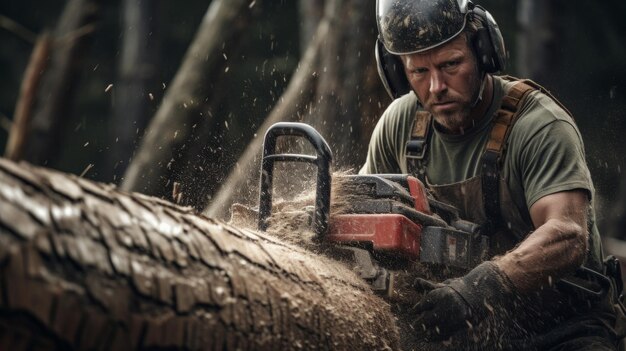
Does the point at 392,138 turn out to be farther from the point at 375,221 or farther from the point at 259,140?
the point at 259,140

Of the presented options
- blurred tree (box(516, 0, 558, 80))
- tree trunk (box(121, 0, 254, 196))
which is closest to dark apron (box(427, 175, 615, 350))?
tree trunk (box(121, 0, 254, 196))

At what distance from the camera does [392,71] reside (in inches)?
134

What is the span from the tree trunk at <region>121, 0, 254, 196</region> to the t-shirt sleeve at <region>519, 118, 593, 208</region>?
2613mm

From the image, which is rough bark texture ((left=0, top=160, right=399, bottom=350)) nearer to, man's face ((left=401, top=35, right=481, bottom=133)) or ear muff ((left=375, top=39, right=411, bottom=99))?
man's face ((left=401, top=35, right=481, bottom=133))

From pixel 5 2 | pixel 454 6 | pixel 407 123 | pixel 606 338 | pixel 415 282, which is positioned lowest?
pixel 606 338

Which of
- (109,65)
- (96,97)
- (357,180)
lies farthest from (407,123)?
(109,65)

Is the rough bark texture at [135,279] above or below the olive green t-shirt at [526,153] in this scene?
below

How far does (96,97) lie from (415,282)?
43.7 feet

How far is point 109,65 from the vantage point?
16.3m

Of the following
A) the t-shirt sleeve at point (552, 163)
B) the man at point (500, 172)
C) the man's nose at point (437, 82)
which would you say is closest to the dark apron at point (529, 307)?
the man at point (500, 172)

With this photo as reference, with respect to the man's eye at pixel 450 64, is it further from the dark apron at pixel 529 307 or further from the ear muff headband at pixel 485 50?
the dark apron at pixel 529 307

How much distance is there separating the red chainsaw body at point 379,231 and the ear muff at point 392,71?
94 cm

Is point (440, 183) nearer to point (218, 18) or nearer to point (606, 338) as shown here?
point (606, 338)

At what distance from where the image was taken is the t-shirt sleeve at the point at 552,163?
296 centimetres
